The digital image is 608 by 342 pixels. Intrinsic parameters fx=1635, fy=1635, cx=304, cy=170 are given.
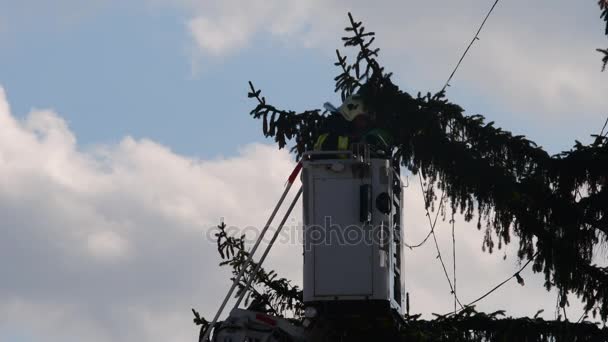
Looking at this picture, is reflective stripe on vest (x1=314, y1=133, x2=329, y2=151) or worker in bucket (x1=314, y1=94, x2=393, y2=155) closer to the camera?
reflective stripe on vest (x1=314, y1=133, x2=329, y2=151)

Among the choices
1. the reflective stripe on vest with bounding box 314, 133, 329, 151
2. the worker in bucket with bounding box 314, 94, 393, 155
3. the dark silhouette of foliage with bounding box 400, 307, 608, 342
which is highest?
the worker in bucket with bounding box 314, 94, 393, 155

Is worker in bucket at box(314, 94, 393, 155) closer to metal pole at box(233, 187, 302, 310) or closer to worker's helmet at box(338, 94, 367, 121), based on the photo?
worker's helmet at box(338, 94, 367, 121)

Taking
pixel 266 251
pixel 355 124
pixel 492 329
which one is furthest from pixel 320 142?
pixel 492 329

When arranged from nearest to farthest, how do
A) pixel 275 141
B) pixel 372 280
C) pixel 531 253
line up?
pixel 372 280
pixel 531 253
pixel 275 141

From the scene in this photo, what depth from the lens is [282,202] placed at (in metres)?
16.9

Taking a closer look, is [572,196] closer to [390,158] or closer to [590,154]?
[590,154]

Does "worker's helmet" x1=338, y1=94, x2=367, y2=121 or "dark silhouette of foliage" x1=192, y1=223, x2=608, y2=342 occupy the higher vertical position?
"worker's helmet" x1=338, y1=94, x2=367, y2=121

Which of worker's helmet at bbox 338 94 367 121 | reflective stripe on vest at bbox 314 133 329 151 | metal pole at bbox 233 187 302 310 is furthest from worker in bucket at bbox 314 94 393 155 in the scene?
metal pole at bbox 233 187 302 310

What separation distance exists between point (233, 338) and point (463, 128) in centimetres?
340

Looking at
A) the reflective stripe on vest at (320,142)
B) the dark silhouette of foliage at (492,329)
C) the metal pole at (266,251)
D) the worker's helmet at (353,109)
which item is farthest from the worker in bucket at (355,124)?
the dark silhouette of foliage at (492,329)

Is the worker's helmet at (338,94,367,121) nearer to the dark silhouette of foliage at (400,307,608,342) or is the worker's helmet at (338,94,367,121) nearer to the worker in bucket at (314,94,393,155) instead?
the worker in bucket at (314,94,393,155)

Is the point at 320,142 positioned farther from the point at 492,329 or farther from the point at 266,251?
the point at 492,329

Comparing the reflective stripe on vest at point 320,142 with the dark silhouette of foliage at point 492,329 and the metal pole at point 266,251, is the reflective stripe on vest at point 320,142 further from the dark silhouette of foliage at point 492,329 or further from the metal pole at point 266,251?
the dark silhouette of foliage at point 492,329

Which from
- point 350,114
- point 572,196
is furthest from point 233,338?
point 572,196
